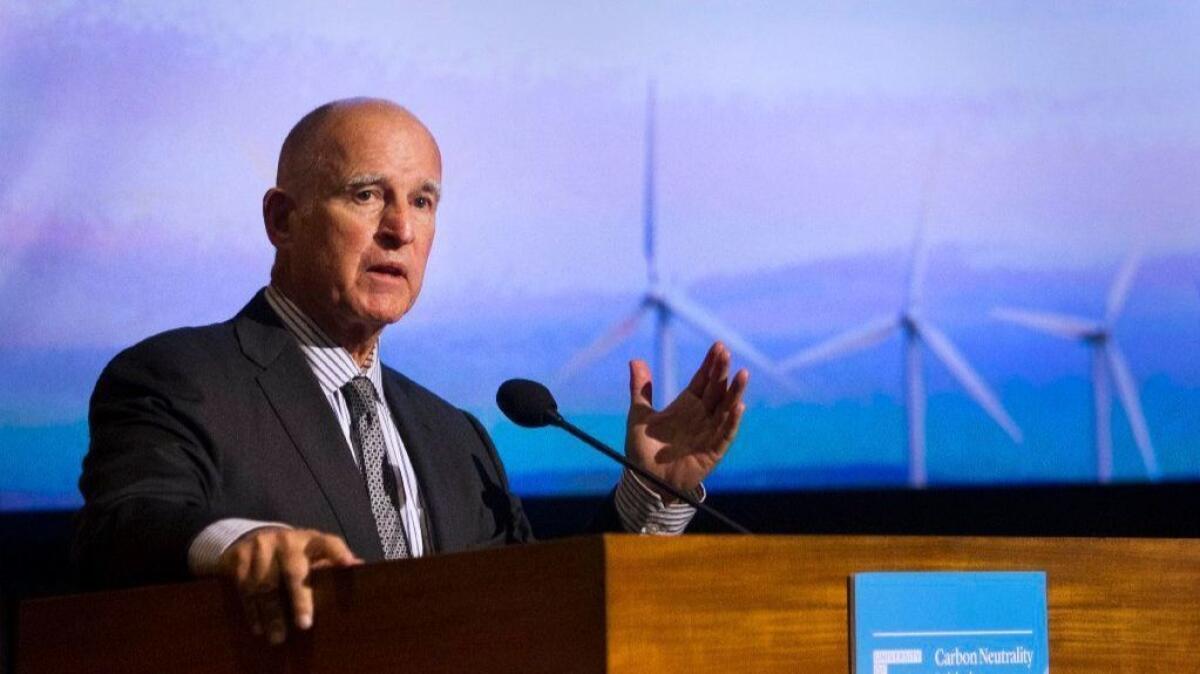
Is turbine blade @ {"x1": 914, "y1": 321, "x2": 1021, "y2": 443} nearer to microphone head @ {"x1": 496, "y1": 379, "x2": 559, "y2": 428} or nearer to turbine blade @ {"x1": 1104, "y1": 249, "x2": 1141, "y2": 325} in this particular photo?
turbine blade @ {"x1": 1104, "y1": 249, "x2": 1141, "y2": 325}

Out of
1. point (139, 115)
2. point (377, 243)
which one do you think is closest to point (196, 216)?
point (139, 115)

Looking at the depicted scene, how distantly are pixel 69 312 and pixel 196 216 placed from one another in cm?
31

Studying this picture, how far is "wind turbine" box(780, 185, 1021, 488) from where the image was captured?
343 centimetres

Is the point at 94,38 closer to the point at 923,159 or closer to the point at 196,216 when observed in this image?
the point at 196,216

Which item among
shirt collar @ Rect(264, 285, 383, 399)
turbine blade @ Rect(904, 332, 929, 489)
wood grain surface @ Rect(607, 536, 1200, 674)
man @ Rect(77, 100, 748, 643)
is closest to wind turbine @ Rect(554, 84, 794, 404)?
turbine blade @ Rect(904, 332, 929, 489)

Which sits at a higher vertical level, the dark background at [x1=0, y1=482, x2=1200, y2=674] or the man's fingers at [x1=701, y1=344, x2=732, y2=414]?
the dark background at [x1=0, y1=482, x2=1200, y2=674]

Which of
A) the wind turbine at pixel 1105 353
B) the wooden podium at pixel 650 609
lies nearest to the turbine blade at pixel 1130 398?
the wind turbine at pixel 1105 353

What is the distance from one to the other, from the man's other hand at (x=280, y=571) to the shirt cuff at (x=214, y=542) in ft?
0.24

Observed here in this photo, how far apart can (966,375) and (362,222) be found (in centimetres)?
145

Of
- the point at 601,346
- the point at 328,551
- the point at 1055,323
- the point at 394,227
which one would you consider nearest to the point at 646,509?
the point at 394,227

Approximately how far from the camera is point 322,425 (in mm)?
2271

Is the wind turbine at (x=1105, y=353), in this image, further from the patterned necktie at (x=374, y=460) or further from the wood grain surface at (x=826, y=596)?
the wood grain surface at (x=826, y=596)

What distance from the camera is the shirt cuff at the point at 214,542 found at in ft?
5.55

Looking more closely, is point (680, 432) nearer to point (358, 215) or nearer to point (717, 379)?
point (717, 379)
